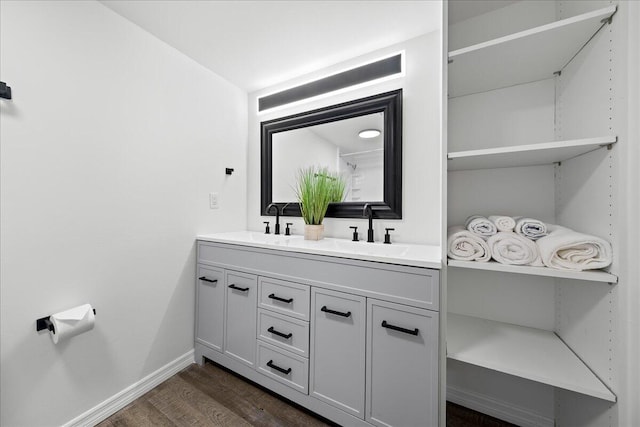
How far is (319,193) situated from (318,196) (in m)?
0.02

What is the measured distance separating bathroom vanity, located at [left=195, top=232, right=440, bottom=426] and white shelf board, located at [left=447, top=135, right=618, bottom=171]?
1.57 feet

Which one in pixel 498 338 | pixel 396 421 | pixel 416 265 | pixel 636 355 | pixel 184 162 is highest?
pixel 184 162

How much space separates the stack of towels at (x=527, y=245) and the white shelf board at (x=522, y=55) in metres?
0.72

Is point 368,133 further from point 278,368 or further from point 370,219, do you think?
point 278,368

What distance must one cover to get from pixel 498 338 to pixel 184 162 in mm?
2195

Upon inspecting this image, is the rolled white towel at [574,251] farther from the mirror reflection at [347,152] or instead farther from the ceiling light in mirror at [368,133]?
the ceiling light in mirror at [368,133]

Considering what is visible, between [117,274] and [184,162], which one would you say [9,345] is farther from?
[184,162]

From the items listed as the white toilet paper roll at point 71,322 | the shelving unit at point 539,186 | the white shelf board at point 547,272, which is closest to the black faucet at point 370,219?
the shelving unit at point 539,186

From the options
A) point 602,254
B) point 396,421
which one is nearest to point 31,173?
point 396,421

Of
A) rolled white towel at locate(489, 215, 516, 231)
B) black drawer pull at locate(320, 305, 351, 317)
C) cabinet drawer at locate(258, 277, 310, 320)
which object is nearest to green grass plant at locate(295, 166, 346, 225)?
cabinet drawer at locate(258, 277, 310, 320)

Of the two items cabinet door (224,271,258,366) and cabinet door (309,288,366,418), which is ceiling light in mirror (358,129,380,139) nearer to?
cabinet door (309,288,366,418)

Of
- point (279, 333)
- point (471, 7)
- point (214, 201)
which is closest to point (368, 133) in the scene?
point (471, 7)

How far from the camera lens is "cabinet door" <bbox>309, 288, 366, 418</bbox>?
1.24 metres

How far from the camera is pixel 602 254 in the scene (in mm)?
900
